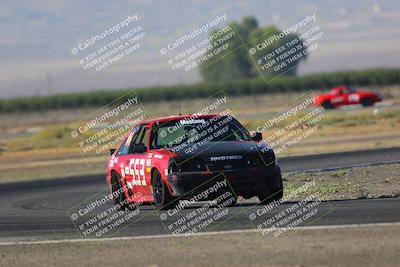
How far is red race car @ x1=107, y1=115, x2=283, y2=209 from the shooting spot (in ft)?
50.5

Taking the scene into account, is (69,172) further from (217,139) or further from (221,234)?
(221,234)

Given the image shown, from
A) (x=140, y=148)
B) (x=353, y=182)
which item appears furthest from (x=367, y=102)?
(x=140, y=148)

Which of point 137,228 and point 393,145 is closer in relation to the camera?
point 137,228

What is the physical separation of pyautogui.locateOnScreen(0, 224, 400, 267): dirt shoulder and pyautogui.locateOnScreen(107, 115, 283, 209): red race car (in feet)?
11.0

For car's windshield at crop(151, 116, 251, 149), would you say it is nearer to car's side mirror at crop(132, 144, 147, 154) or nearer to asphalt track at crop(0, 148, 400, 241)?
car's side mirror at crop(132, 144, 147, 154)

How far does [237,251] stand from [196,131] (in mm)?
5691

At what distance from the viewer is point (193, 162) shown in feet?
50.8

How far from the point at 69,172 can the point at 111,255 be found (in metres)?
22.5

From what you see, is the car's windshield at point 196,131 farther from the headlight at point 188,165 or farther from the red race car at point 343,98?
the red race car at point 343,98

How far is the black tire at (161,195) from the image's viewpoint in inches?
612

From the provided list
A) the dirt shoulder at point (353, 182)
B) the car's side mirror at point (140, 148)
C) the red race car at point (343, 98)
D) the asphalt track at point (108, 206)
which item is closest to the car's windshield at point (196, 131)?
the car's side mirror at point (140, 148)

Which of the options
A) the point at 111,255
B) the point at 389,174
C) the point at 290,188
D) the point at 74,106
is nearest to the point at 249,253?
the point at 111,255

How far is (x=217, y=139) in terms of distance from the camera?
53.4 ft

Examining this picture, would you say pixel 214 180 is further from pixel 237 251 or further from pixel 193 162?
pixel 237 251
